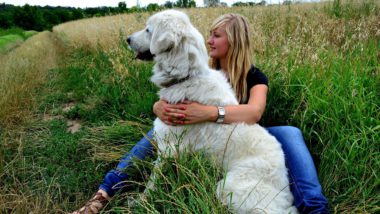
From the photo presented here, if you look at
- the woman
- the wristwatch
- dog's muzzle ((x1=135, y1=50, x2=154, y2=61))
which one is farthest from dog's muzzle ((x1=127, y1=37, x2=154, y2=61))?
the wristwatch

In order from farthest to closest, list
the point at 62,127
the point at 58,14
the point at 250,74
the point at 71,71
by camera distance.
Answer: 1. the point at 58,14
2. the point at 71,71
3. the point at 62,127
4. the point at 250,74

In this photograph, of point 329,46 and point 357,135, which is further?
point 329,46

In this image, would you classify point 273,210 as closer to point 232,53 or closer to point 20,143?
point 232,53

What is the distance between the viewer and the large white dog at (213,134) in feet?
7.00

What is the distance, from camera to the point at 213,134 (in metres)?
2.49

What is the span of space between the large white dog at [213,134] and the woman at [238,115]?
3.4 inches

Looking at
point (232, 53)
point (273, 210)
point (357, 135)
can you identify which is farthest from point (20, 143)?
point (357, 135)

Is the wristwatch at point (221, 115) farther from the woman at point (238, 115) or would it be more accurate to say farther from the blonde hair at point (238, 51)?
the blonde hair at point (238, 51)

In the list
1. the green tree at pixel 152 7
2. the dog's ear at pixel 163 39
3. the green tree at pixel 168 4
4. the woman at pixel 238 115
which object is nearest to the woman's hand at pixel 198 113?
the woman at pixel 238 115

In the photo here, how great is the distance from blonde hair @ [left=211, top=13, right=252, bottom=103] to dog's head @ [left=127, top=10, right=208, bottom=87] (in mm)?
505

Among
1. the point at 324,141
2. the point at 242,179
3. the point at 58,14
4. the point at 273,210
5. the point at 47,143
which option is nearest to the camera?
the point at 273,210

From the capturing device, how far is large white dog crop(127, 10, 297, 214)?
2.13 metres

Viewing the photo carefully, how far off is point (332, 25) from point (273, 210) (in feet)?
11.6

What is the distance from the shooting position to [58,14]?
54156 mm
